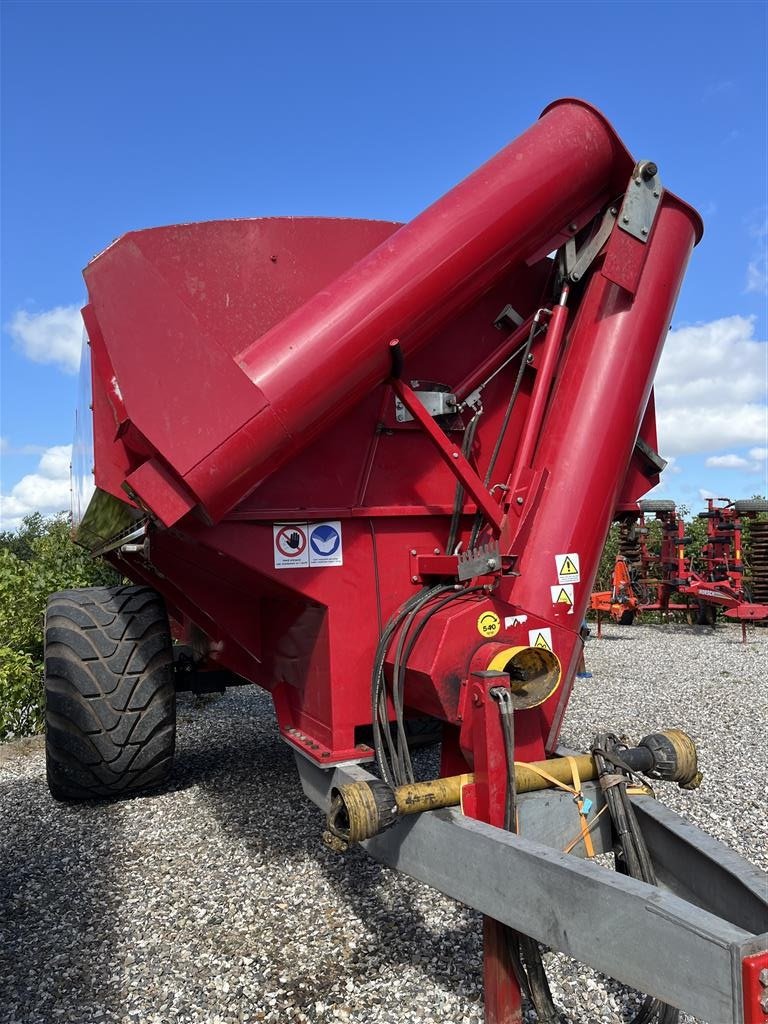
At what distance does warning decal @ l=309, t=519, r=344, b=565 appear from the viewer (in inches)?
110

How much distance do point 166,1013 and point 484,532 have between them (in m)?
1.89

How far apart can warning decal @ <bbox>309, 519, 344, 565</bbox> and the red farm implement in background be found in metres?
9.64

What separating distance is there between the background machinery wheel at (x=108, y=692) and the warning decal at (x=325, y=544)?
134 cm

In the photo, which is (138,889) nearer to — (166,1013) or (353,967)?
(166,1013)

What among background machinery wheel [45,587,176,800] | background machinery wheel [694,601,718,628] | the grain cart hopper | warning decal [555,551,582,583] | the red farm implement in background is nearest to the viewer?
the grain cart hopper

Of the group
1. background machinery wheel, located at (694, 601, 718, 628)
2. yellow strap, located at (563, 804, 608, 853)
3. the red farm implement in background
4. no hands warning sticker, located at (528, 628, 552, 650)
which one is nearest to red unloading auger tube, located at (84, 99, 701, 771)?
no hands warning sticker, located at (528, 628, 552, 650)

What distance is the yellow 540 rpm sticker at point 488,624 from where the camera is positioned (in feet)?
8.07

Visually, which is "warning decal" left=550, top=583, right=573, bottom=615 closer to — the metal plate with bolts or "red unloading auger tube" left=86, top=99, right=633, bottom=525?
the metal plate with bolts

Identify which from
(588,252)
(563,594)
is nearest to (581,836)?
(563,594)

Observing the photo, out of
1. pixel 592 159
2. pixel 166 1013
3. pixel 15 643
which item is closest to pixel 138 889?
pixel 166 1013

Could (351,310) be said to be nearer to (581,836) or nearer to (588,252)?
(588,252)

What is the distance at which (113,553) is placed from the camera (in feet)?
13.8

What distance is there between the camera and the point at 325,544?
2807 mm

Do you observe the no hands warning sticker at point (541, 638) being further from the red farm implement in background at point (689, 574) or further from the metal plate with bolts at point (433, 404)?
the red farm implement in background at point (689, 574)
